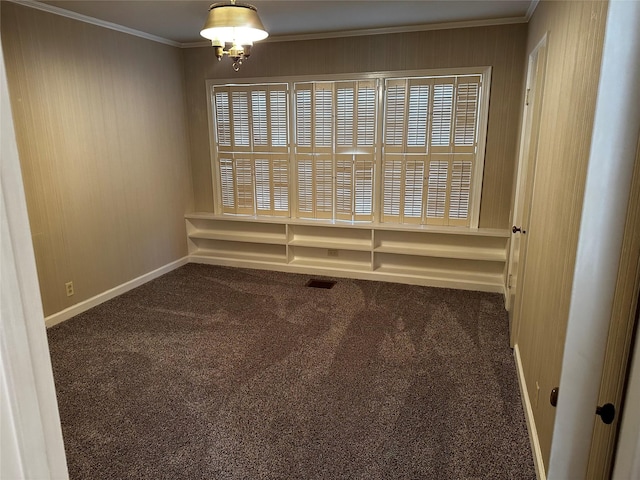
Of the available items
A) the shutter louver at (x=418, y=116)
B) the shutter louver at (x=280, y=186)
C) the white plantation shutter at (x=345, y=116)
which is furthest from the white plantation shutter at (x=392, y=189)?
the shutter louver at (x=280, y=186)

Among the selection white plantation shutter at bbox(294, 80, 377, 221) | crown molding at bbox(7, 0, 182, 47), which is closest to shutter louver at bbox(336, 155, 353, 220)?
white plantation shutter at bbox(294, 80, 377, 221)

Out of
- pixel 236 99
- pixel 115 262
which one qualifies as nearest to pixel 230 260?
pixel 115 262

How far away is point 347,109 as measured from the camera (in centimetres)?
473

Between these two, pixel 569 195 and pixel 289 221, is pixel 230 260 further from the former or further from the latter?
pixel 569 195

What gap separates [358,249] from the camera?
16.0 feet

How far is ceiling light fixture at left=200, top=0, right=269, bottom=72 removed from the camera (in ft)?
8.32

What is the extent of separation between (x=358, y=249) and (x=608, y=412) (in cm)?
392

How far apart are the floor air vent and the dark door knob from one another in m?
3.73

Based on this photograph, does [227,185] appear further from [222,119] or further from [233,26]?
[233,26]

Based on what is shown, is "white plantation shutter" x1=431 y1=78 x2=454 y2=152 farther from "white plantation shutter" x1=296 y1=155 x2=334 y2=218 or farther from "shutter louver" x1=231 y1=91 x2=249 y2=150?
"shutter louver" x1=231 y1=91 x2=249 y2=150

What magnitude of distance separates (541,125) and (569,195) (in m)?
1.05

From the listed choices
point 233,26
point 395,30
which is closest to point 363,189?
point 395,30

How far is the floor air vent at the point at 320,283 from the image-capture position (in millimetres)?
4680

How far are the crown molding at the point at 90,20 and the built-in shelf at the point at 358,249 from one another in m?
2.03
